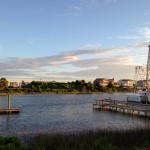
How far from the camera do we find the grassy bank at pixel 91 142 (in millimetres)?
20828

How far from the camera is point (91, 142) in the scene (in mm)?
23000

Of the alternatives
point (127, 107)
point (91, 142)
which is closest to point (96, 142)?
point (91, 142)

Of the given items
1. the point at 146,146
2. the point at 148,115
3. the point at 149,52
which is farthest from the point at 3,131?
the point at 149,52

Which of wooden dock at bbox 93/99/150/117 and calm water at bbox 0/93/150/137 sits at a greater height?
wooden dock at bbox 93/99/150/117

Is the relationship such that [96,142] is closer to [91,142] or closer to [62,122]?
[91,142]

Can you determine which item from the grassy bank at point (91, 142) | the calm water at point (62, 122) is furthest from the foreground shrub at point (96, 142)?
the calm water at point (62, 122)

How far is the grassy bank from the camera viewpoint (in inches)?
820

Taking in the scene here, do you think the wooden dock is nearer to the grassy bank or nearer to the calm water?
the calm water

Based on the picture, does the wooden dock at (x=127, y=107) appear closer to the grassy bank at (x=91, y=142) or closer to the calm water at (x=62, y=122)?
the calm water at (x=62, y=122)

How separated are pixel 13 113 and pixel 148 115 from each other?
27.5 meters

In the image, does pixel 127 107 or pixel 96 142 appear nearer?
pixel 96 142

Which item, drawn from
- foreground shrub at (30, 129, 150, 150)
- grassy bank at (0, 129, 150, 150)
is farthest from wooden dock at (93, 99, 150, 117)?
grassy bank at (0, 129, 150, 150)

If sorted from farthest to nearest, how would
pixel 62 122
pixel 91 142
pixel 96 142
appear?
1. pixel 62 122
2. pixel 91 142
3. pixel 96 142

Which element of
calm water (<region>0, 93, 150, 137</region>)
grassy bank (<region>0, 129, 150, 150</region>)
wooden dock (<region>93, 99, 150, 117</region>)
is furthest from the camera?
wooden dock (<region>93, 99, 150, 117</region>)
